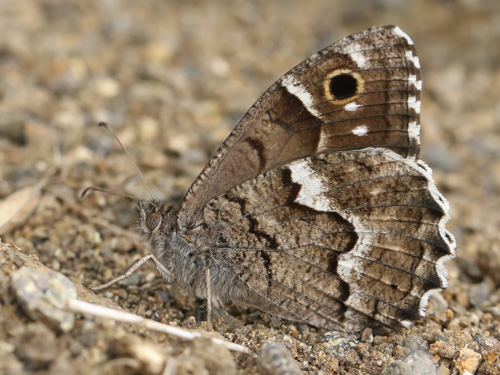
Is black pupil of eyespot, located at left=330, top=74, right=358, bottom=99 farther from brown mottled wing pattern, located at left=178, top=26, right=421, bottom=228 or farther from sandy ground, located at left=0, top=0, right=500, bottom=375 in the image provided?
sandy ground, located at left=0, top=0, right=500, bottom=375

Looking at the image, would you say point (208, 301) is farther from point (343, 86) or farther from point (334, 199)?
point (343, 86)

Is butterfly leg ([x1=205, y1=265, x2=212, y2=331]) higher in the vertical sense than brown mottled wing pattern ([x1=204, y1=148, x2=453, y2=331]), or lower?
lower

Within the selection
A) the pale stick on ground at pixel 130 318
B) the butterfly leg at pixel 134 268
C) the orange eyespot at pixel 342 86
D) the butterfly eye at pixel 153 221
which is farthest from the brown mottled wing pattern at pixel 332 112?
the pale stick on ground at pixel 130 318

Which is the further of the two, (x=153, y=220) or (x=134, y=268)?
(x=153, y=220)

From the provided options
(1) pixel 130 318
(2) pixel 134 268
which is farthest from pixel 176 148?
(1) pixel 130 318

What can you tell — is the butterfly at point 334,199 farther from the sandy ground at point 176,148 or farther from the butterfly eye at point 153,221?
the sandy ground at point 176,148

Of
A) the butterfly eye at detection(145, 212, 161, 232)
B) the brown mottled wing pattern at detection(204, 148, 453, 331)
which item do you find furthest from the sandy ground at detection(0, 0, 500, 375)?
the butterfly eye at detection(145, 212, 161, 232)

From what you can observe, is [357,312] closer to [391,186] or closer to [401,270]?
[401,270]
